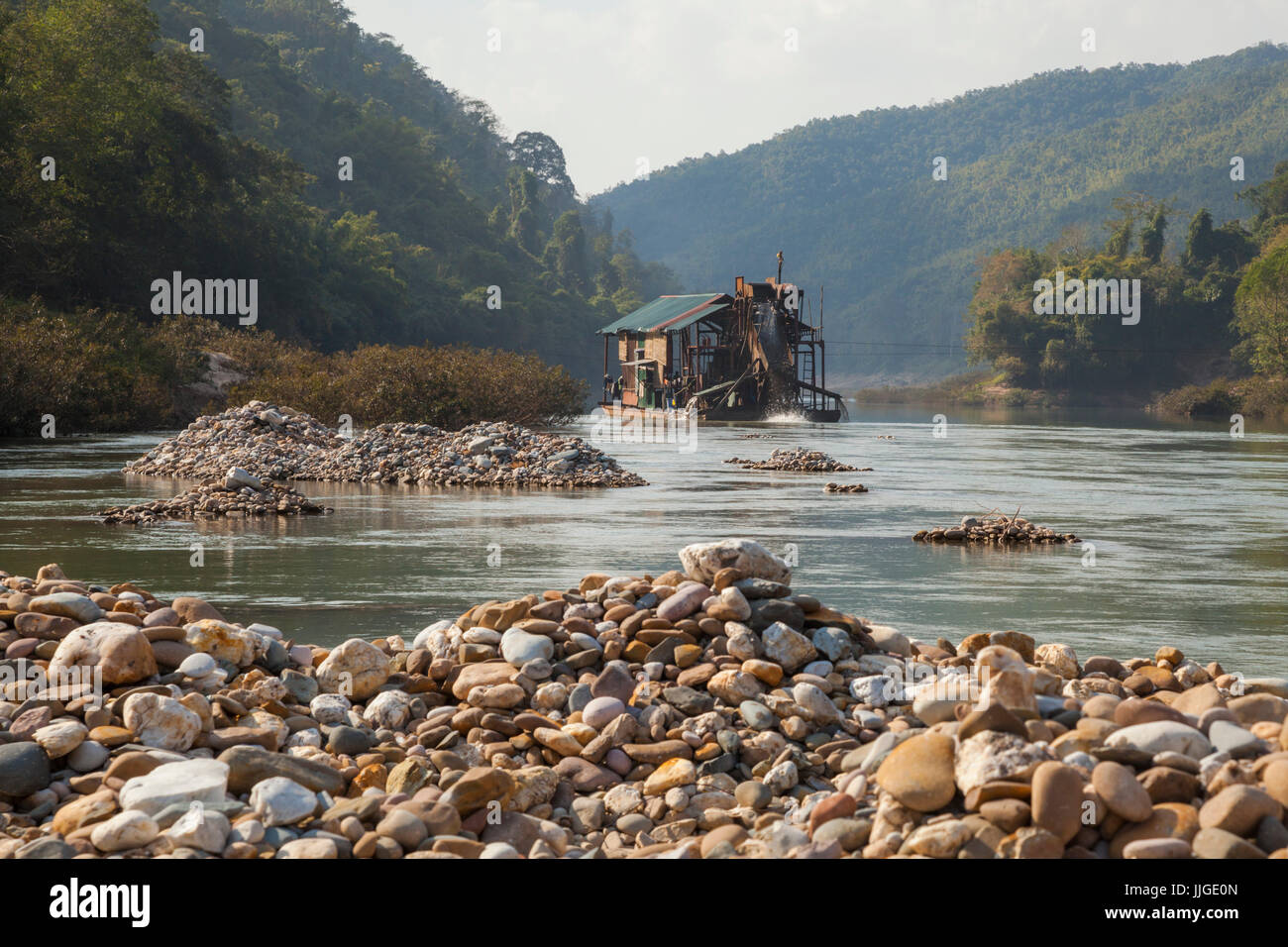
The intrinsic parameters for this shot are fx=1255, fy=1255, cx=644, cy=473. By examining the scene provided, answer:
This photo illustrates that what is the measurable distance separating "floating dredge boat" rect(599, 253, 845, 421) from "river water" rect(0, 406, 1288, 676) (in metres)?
25.6

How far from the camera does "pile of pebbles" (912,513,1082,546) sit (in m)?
13.6

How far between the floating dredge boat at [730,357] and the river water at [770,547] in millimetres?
25617

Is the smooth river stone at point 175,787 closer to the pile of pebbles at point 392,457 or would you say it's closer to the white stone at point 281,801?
the white stone at point 281,801

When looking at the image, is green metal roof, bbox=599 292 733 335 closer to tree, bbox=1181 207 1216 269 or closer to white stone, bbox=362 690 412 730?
white stone, bbox=362 690 412 730

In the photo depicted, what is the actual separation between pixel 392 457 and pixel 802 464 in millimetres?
7699

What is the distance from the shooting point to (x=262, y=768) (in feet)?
16.5

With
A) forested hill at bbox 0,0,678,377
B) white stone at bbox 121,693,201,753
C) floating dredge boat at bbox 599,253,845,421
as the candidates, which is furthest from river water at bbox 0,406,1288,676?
floating dredge boat at bbox 599,253,845,421

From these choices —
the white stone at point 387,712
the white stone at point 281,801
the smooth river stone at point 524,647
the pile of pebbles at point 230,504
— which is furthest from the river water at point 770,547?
the white stone at point 281,801

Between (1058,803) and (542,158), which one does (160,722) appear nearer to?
(1058,803)

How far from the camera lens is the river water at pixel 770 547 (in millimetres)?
9086

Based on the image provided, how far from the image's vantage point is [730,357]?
174 ft

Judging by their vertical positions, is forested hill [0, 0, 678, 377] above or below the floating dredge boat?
above

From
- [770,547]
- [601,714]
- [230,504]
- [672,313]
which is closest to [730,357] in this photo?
[672,313]
